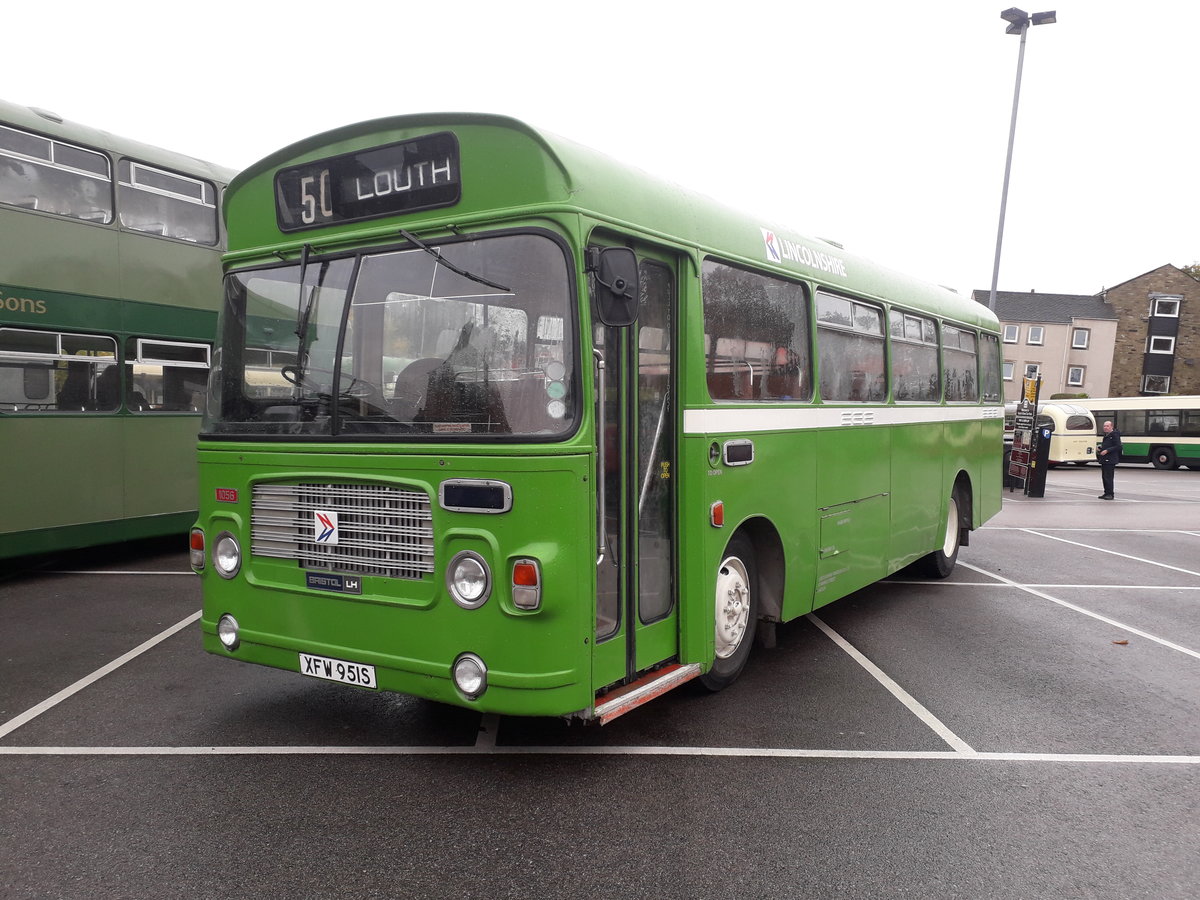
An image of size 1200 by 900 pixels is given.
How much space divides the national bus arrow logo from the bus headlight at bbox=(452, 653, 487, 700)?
916 mm

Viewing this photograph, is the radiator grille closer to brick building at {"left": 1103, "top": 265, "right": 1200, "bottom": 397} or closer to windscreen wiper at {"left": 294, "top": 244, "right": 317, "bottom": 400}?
windscreen wiper at {"left": 294, "top": 244, "right": 317, "bottom": 400}

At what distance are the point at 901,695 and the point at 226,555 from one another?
13.8 feet

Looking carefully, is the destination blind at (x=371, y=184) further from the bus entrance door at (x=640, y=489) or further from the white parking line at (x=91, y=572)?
the white parking line at (x=91, y=572)

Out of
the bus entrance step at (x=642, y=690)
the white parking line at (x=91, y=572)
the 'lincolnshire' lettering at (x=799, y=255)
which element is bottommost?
the white parking line at (x=91, y=572)

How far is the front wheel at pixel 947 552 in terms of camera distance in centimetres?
967

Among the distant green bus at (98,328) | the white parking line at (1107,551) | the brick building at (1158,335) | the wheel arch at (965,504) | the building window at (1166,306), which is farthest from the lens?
the building window at (1166,306)

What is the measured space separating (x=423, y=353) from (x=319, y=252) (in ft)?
3.03

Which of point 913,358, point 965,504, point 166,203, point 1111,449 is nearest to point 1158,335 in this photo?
point 1111,449

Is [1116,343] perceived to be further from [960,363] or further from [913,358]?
[913,358]

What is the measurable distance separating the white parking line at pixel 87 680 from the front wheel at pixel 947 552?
7.35 meters

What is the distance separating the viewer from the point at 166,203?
10.3 m

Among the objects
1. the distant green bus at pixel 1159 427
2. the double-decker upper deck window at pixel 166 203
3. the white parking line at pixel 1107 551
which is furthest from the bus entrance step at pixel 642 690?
the distant green bus at pixel 1159 427

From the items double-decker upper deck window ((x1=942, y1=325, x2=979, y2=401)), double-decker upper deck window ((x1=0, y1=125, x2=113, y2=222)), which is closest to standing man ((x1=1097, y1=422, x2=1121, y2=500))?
double-decker upper deck window ((x1=942, y1=325, x2=979, y2=401))

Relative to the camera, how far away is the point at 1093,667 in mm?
6590
